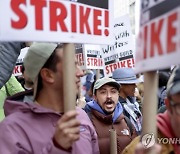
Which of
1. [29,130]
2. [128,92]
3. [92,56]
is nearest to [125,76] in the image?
[128,92]

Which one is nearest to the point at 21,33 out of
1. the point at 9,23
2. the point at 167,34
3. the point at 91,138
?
the point at 9,23

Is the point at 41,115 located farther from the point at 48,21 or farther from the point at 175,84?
the point at 175,84

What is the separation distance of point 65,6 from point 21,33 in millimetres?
249

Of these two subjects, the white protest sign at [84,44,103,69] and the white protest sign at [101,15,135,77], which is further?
the white protest sign at [84,44,103,69]

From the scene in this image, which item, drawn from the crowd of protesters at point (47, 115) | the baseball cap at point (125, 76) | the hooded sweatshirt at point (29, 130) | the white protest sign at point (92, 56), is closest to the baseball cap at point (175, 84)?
the crowd of protesters at point (47, 115)

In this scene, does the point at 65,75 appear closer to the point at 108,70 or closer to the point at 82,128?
the point at 82,128

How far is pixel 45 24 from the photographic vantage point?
1984 mm

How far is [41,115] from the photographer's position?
2350 mm

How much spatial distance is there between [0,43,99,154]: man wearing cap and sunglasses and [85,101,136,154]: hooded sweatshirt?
114 centimetres

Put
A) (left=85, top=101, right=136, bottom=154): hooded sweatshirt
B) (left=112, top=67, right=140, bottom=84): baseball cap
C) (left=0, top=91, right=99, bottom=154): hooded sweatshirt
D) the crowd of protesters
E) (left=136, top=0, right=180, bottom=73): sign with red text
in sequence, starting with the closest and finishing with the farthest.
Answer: (left=136, top=0, right=180, bottom=73): sign with red text
the crowd of protesters
(left=0, top=91, right=99, bottom=154): hooded sweatshirt
(left=85, top=101, right=136, bottom=154): hooded sweatshirt
(left=112, top=67, right=140, bottom=84): baseball cap

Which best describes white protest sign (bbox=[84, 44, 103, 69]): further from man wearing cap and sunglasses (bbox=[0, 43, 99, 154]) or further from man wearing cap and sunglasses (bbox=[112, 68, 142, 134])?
man wearing cap and sunglasses (bbox=[0, 43, 99, 154])

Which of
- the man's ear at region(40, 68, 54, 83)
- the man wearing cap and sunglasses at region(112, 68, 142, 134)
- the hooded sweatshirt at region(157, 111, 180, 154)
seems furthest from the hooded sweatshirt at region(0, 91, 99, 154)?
the man wearing cap and sunglasses at region(112, 68, 142, 134)

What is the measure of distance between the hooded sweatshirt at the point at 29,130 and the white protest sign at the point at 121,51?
2.70 metres

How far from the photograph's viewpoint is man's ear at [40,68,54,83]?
2449 millimetres
